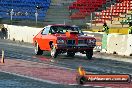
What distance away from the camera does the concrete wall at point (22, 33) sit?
39.5 meters

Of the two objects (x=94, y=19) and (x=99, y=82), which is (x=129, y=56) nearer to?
(x=99, y=82)

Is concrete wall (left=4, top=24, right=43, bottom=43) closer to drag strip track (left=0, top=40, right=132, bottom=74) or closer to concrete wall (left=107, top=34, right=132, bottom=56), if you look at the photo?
concrete wall (left=107, top=34, right=132, bottom=56)

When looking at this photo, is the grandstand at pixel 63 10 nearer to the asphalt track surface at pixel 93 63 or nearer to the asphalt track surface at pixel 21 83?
the asphalt track surface at pixel 93 63

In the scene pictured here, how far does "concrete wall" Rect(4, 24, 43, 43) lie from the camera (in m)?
39.5

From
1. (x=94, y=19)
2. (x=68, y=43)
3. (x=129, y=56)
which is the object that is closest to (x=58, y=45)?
(x=68, y=43)

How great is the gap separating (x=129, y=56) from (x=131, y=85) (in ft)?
47.0

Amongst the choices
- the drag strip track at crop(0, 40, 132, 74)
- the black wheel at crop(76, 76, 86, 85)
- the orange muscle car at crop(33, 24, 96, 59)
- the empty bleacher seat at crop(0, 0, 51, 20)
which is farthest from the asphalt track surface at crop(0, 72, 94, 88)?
the empty bleacher seat at crop(0, 0, 51, 20)

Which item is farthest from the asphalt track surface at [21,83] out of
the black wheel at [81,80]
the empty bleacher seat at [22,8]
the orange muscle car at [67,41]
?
the empty bleacher seat at [22,8]

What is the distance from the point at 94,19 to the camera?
56.7m

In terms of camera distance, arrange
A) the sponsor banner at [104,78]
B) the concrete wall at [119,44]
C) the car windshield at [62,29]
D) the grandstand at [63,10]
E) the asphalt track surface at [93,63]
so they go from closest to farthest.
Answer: the sponsor banner at [104,78] → the asphalt track surface at [93,63] → the car windshield at [62,29] → the concrete wall at [119,44] → the grandstand at [63,10]

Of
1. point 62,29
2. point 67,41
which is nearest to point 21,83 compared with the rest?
point 67,41

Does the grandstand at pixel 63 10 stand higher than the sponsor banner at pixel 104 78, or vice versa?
the grandstand at pixel 63 10

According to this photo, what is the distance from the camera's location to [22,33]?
41.4 m

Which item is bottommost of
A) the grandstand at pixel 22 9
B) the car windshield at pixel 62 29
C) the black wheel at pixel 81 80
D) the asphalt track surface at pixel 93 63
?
the asphalt track surface at pixel 93 63
